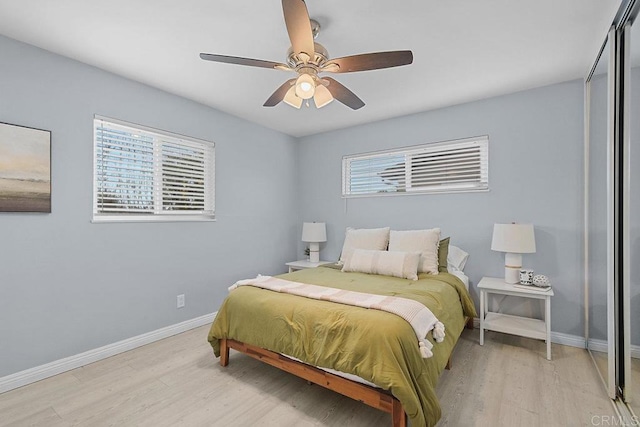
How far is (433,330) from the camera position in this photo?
1.93 m

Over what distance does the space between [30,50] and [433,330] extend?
349 centimetres

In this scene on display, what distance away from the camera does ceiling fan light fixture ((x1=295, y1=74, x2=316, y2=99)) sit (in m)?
1.95

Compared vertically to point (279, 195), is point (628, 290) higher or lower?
lower

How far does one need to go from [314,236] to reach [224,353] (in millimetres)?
2058

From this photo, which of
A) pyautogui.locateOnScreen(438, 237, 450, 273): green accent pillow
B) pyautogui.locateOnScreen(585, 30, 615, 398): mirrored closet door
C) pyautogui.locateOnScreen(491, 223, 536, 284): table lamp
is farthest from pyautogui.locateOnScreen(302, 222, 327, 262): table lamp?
pyautogui.locateOnScreen(585, 30, 615, 398): mirrored closet door

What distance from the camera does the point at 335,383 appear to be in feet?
6.16

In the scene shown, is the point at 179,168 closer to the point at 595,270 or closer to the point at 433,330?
the point at 433,330

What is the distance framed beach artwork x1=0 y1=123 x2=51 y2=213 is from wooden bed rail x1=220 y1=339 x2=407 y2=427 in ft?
5.82

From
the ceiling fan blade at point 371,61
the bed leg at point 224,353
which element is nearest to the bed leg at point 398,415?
the bed leg at point 224,353

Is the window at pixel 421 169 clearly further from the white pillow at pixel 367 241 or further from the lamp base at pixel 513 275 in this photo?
the lamp base at pixel 513 275

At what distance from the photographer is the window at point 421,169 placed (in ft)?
11.2

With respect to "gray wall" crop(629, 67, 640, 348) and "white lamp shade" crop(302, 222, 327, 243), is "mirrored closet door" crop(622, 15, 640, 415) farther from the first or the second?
"white lamp shade" crop(302, 222, 327, 243)

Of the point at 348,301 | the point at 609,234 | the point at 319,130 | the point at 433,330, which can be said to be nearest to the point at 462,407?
the point at 433,330

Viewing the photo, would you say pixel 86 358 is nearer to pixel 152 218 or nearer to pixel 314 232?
pixel 152 218
